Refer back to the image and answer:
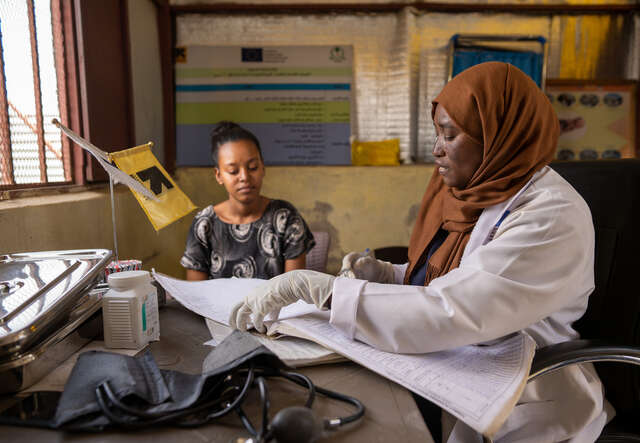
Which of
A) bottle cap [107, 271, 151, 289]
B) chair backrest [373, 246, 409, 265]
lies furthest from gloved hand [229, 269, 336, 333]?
chair backrest [373, 246, 409, 265]

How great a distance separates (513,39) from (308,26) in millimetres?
1656

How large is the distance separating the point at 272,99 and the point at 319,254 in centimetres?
158

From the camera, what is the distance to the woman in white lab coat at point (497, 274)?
82 centimetres

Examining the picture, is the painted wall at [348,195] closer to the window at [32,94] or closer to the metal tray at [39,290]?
the window at [32,94]

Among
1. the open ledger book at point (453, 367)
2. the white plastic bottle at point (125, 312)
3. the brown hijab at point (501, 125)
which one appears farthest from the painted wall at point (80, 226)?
the brown hijab at point (501, 125)

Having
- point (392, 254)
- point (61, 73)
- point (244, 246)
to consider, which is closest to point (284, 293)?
point (244, 246)

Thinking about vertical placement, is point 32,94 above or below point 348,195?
above

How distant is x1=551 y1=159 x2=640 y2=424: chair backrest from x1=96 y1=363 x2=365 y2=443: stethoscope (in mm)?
829

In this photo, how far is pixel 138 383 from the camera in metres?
0.64

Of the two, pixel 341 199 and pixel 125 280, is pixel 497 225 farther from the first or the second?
pixel 341 199

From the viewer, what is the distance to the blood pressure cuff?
588mm

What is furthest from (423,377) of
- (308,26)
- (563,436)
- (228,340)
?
(308,26)

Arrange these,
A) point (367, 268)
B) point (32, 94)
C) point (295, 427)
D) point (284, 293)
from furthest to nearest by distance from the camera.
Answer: point (32, 94)
point (367, 268)
point (284, 293)
point (295, 427)

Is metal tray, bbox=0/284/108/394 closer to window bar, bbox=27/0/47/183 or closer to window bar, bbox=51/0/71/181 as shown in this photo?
window bar, bbox=27/0/47/183
